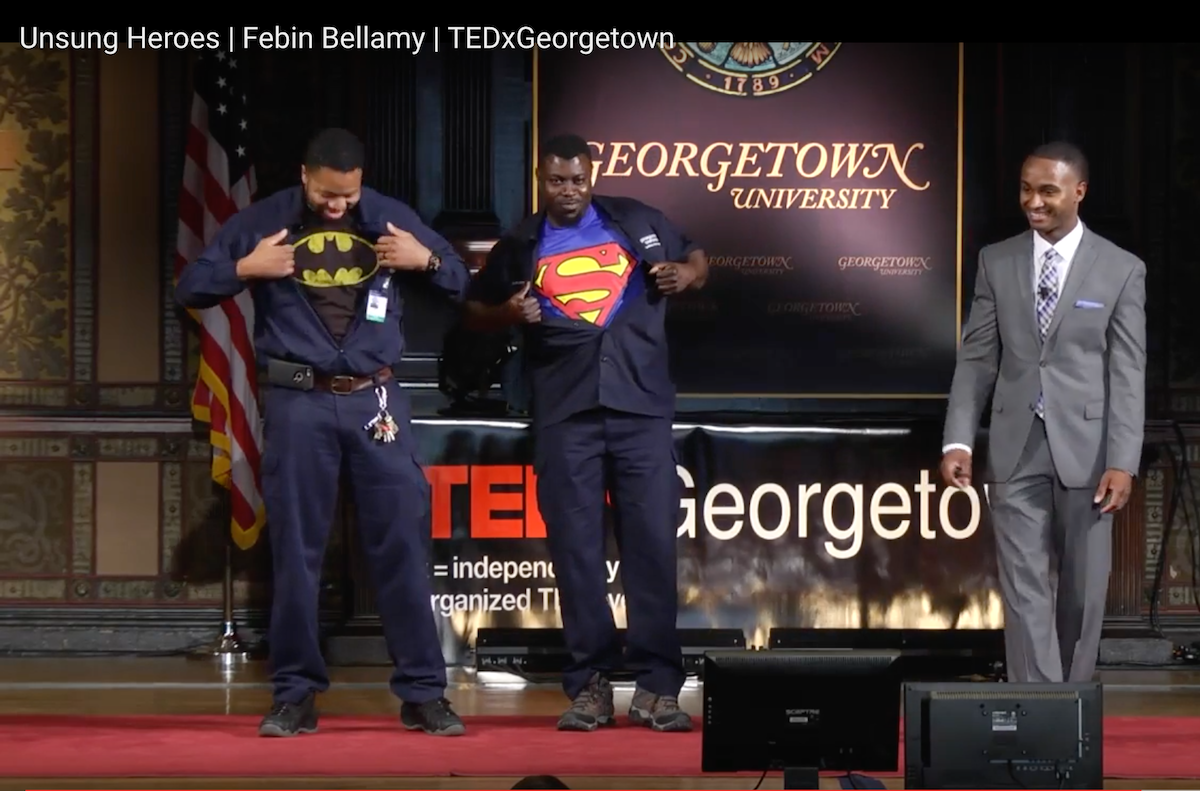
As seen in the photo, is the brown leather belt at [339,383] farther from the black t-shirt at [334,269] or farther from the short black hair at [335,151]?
the short black hair at [335,151]

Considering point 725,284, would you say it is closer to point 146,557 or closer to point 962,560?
point 962,560

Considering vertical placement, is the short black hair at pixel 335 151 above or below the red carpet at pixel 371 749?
above

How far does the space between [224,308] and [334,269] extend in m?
1.99

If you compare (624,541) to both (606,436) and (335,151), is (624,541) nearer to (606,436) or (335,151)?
(606,436)

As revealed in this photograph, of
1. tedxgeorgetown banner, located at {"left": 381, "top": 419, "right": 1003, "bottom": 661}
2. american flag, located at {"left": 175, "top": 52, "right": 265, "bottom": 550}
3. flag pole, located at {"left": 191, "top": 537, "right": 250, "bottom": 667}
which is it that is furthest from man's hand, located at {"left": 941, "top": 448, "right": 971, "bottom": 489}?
flag pole, located at {"left": 191, "top": 537, "right": 250, "bottom": 667}

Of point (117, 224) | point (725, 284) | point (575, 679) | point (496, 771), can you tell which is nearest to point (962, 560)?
point (725, 284)

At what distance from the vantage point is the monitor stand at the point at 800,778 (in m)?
4.86

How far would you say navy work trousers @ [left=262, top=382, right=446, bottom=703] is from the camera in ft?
19.7

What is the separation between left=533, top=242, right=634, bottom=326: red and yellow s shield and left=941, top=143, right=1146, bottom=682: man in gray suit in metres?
1.17

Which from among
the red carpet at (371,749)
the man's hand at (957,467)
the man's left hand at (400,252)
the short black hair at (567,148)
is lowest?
the red carpet at (371,749)

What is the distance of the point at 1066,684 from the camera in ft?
15.7

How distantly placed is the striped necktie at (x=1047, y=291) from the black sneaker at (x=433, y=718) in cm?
204

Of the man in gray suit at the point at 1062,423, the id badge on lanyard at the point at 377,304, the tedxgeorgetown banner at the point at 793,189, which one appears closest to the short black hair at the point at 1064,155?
the man in gray suit at the point at 1062,423

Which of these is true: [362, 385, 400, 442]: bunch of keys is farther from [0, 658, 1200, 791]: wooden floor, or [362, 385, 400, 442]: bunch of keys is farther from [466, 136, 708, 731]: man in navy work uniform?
[0, 658, 1200, 791]: wooden floor
